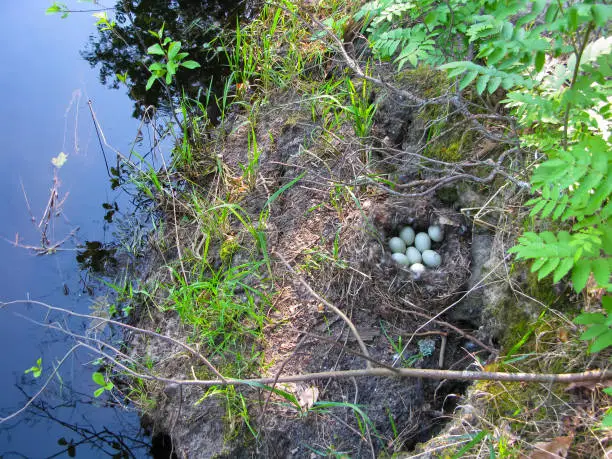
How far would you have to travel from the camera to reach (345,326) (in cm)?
247

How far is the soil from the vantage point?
2.25 meters

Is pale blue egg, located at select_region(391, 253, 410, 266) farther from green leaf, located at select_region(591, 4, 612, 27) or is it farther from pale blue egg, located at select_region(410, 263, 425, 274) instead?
green leaf, located at select_region(591, 4, 612, 27)

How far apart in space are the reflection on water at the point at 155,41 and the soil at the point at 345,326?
4.53 feet

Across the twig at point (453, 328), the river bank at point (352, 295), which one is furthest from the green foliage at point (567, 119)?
the twig at point (453, 328)

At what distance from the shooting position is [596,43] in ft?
5.25

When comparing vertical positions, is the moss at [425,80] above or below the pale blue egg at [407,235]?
above

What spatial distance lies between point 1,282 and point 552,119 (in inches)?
117

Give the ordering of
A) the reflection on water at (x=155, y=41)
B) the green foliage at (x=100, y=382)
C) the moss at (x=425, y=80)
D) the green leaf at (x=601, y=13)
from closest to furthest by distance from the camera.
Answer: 1. the green leaf at (x=601, y=13)
2. the green foliage at (x=100, y=382)
3. the moss at (x=425, y=80)
4. the reflection on water at (x=155, y=41)

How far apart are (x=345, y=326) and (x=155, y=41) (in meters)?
2.80

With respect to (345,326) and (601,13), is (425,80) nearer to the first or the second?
(345,326)

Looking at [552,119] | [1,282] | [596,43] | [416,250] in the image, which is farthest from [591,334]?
[1,282]

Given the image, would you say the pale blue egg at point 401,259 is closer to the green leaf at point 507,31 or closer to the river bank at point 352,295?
the river bank at point 352,295

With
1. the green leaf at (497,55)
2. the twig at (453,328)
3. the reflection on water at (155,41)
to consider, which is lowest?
the twig at (453,328)

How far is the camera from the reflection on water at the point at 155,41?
3.88 m
